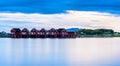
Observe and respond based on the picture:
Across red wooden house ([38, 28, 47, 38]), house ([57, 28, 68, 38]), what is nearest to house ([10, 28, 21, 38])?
red wooden house ([38, 28, 47, 38])

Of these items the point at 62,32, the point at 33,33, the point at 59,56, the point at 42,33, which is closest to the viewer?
the point at 59,56

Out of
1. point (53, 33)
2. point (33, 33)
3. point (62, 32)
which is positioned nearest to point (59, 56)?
point (33, 33)

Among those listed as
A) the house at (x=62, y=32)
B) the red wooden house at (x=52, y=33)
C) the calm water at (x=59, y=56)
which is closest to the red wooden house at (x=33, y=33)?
the red wooden house at (x=52, y=33)

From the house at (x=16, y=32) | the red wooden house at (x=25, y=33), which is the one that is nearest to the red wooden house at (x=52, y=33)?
the red wooden house at (x=25, y=33)

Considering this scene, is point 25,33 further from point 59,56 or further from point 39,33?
point 59,56

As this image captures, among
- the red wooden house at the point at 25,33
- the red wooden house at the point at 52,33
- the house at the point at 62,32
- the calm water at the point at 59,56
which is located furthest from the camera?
the house at the point at 62,32

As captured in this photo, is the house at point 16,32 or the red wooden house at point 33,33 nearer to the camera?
the red wooden house at point 33,33

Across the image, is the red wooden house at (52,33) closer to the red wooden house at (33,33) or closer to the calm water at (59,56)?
the red wooden house at (33,33)

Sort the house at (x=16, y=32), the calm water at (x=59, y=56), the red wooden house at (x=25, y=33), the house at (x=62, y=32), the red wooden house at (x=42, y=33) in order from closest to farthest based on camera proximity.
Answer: the calm water at (x=59, y=56), the red wooden house at (x=42, y=33), the red wooden house at (x=25, y=33), the house at (x=16, y=32), the house at (x=62, y=32)

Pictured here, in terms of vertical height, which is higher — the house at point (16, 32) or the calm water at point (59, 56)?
the house at point (16, 32)

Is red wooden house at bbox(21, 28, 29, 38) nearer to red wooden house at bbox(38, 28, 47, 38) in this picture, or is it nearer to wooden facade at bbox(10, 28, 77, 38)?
wooden facade at bbox(10, 28, 77, 38)

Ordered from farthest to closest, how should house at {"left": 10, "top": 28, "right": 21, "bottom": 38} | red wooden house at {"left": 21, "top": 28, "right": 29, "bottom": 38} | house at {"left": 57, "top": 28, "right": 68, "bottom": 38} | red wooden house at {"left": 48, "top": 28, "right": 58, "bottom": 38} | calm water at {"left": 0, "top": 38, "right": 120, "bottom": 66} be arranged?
house at {"left": 57, "top": 28, "right": 68, "bottom": 38}
red wooden house at {"left": 48, "top": 28, "right": 58, "bottom": 38}
house at {"left": 10, "top": 28, "right": 21, "bottom": 38}
red wooden house at {"left": 21, "top": 28, "right": 29, "bottom": 38}
calm water at {"left": 0, "top": 38, "right": 120, "bottom": 66}

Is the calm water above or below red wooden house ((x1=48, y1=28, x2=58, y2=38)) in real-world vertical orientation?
below

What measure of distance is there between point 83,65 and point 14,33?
46.4 metres
